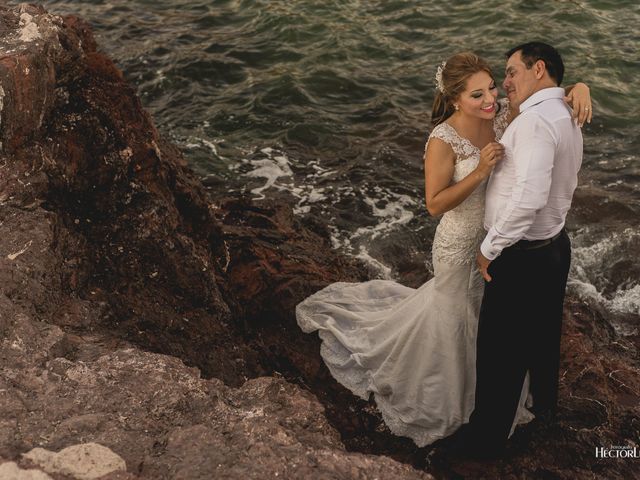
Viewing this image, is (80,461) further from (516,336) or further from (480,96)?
(480,96)

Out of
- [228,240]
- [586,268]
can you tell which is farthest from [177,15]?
[586,268]

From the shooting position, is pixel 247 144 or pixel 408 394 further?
pixel 247 144

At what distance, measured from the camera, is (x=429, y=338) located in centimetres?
457

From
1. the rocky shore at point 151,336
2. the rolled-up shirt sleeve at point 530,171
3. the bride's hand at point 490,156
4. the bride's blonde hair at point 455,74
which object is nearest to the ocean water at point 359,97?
the rocky shore at point 151,336

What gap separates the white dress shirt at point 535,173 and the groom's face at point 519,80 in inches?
4.6

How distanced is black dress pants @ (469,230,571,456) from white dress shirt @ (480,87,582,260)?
6.4 inches

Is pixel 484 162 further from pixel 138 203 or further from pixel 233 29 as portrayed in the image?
pixel 233 29

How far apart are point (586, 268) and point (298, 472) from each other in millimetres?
5177

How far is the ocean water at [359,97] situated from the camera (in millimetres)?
7438

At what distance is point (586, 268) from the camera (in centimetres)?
673

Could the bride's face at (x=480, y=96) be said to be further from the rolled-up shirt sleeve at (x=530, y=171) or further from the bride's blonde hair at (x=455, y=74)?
the rolled-up shirt sleeve at (x=530, y=171)

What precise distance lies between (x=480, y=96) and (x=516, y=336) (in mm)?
1436

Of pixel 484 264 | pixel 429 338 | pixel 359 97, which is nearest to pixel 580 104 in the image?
pixel 484 264

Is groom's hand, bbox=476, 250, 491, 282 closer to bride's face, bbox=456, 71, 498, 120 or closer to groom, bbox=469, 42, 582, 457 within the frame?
groom, bbox=469, 42, 582, 457
